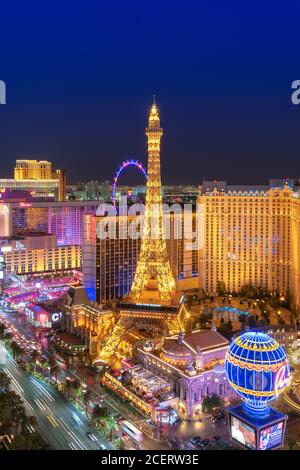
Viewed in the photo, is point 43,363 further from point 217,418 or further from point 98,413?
point 217,418

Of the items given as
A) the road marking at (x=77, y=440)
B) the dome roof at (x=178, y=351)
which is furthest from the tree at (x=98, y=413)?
the dome roof at (x=178, y=351)

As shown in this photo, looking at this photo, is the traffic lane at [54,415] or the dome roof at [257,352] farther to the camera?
the traffic lane at [54,415]

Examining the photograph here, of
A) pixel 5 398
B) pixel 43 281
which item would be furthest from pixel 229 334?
pixel 43 281

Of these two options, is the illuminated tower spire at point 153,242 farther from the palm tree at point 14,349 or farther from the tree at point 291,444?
the tree at point 291,444

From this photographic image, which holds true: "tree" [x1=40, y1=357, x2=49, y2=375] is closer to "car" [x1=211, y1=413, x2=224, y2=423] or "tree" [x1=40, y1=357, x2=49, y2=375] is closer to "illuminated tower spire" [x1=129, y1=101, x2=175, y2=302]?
"illuminated tower spire" [x1=129, y1=101, x2=175, y2=302]

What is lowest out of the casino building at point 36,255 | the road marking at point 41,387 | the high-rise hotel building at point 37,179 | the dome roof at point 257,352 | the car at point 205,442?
the car at point 205,442

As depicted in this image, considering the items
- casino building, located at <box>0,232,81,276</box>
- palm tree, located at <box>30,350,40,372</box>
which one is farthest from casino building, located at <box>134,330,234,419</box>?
casino building, located at <box>0,232,81,276</box>

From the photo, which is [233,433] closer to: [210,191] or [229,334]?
[229,334]
